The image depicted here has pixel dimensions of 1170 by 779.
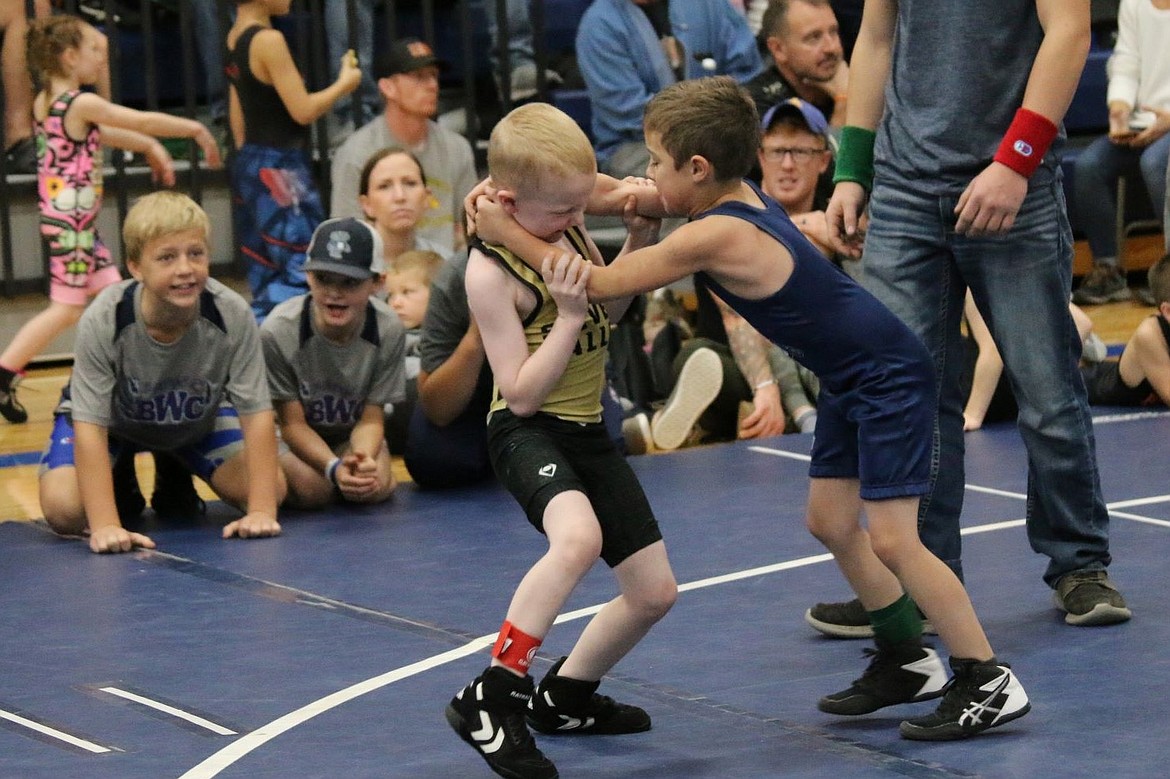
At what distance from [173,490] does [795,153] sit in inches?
95.1

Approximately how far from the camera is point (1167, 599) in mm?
4199

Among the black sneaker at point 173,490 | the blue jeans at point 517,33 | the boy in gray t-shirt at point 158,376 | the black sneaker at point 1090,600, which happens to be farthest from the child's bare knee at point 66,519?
the blue jeans at point 517,33

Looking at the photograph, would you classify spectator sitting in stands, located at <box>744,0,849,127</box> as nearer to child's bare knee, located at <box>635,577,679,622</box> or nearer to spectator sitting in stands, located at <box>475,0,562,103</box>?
spectator sitting in stands, located at <box>475,0,562,103</box>

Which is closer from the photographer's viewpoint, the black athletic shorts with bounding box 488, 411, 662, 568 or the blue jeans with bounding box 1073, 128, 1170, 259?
the black athletic shorts with bounding box 488, 411, 662, 568

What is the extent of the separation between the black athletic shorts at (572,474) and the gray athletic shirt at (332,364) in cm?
225

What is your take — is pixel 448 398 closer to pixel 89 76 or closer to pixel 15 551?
pixel 15 551

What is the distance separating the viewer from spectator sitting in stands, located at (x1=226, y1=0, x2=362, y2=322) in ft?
24.3

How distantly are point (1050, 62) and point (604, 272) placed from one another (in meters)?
1.04

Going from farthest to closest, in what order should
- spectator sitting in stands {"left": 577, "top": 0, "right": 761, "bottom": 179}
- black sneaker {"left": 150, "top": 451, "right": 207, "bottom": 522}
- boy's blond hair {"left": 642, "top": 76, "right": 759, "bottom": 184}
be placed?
spectator sitting in stands {"left": 577, "top": 0, "right": 761, "bottom": 179} < black sneaker {"left": 150, "top": 451, "right": 207, "bottom": 522} < boy's blond hair {"left": 642, "top": 76, "right": 759, "bottom": 184}

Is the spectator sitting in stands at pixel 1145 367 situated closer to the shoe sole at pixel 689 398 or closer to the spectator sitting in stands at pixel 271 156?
the shoe sole at pixel 689 398

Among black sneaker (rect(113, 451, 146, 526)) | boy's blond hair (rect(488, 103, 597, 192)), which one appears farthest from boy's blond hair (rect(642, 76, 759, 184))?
black sneaker (rect(113, 451, 146, 526))

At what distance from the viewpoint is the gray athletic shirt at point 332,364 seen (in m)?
5.64

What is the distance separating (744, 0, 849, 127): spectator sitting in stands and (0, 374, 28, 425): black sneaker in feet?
9.97

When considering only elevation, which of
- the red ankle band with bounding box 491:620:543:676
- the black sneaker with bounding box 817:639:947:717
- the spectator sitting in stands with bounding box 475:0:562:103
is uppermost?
the spectator sitting in stands with bounding box 475:0:562:103
